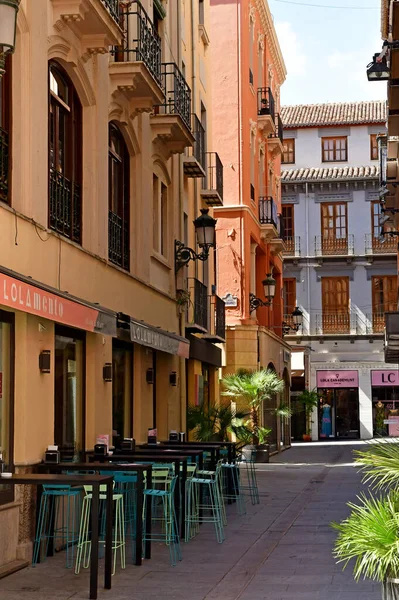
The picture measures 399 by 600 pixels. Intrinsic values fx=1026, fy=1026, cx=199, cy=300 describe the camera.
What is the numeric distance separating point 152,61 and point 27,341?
801 centimetres

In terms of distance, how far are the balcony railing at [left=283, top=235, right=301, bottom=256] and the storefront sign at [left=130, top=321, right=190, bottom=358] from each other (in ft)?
107

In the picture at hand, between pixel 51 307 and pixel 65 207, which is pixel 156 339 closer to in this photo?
pixel 65 207

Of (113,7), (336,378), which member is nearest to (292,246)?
(336,378)

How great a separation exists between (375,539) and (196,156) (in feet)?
63.5

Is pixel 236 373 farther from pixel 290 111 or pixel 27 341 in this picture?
pixel 290 111

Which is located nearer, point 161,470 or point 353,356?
point 161,470

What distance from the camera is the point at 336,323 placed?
5044 cm

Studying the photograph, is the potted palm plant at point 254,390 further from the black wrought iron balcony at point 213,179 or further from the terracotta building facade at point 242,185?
the black wrought iron balcony at point 213,179

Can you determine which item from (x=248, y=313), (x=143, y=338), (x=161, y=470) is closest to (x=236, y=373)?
(x=248, y=313)

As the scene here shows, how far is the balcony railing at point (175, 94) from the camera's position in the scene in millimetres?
20406

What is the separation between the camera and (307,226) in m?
51.9

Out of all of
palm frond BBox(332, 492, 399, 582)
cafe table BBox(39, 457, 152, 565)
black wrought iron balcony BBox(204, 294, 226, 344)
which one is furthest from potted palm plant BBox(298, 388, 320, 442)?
palm frond BBox(332, 492, 399, 582)

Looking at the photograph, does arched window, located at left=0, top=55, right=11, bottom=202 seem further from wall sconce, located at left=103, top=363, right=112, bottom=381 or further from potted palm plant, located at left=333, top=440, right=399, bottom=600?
potted palm plant, located at left=333, top=440, right=399, bottom=600

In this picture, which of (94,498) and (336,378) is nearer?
(94,498)
